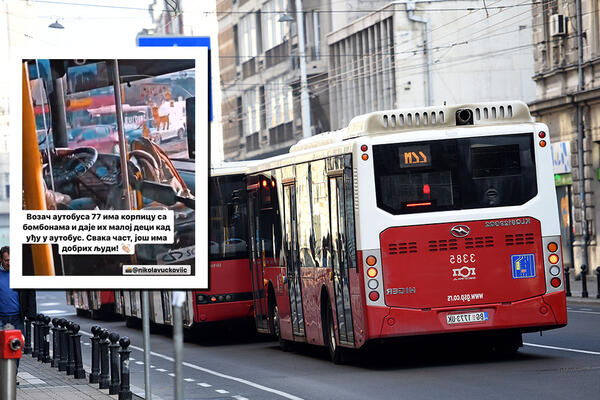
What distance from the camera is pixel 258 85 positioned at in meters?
69.8

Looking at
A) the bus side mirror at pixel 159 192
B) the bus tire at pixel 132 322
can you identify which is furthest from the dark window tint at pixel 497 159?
the bus tire at pixel 132 322

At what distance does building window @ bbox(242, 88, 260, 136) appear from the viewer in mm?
70062

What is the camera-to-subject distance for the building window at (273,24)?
64750 millimetres

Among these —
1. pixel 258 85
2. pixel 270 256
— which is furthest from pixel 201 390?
pixel 258 85

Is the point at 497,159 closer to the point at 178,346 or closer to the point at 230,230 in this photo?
the point at 230,230

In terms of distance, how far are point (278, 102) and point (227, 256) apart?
137 feet

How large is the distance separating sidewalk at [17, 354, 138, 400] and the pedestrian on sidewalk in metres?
0.85

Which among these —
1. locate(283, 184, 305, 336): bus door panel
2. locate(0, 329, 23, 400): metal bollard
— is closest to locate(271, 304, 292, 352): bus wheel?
locate(283, 184, 305, 336): bus door panel

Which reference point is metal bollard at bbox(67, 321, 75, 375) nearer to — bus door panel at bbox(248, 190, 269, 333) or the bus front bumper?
bus door panel at bbox(248, 190, 269, 333)

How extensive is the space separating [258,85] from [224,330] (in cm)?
4095

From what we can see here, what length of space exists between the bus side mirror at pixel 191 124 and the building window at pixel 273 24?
5351 cm

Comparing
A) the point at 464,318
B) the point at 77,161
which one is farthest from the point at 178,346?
the point at 464,318

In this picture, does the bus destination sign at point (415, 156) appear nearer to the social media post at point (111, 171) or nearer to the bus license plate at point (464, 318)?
the bus license plate at point (464, 318)

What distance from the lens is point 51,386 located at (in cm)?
1805
